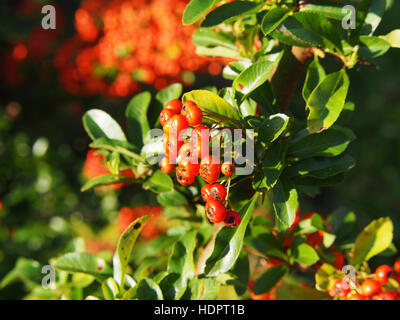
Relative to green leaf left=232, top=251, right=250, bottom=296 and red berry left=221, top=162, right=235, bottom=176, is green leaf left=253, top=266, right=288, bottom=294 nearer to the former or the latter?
green leaf left=232, top=251, right=250, bottom=296

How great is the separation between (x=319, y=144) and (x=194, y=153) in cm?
37

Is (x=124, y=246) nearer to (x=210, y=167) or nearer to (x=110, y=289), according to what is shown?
(x=110, y=289)

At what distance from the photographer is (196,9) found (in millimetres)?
1038

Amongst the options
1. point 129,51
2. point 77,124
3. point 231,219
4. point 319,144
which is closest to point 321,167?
point 319,144

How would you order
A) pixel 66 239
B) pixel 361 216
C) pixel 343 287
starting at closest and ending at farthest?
pixel 343 287 → pixel 66 239 → pixel 361 216

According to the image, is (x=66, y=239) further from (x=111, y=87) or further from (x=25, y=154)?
(x=111, y=87)

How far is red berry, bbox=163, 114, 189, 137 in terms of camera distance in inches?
35.5

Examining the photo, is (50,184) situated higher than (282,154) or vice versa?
(282,154)

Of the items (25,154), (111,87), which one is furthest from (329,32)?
(111,87)

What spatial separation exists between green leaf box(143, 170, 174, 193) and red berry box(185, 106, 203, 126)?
12.2 inches

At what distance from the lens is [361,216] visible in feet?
14.0

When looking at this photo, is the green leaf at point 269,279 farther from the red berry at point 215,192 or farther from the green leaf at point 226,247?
the red berry at point 215,192

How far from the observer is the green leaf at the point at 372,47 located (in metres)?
1.08
